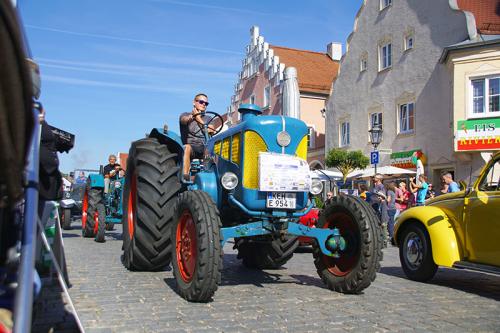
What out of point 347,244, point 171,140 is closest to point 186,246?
point 347,244

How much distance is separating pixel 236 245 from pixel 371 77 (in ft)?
67.9

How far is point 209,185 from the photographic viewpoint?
18.7 ft

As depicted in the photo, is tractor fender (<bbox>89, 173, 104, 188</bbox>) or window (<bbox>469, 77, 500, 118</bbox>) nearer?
tractor fender (<bbox>89, 173, 104, 188</bbox>)

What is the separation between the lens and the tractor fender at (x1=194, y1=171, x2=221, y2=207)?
18.6 feet

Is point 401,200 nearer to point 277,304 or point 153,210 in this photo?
point 153,210

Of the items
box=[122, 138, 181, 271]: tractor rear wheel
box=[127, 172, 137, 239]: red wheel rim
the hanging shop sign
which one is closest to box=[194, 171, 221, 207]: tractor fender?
box=[122, 138, 181, 271]: tractor rear wheel

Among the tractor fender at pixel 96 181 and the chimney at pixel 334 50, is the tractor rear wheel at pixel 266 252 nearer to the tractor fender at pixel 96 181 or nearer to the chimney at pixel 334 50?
the tractor fender at pixel 96 181

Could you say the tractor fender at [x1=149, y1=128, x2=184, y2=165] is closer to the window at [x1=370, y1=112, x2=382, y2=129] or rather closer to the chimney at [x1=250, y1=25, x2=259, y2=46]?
the window at [x1=370, y1=112, x2=382, y2=129]

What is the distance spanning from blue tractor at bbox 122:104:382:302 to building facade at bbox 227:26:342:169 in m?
24.9

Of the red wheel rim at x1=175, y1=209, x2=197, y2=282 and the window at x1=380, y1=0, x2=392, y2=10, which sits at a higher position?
the window at x1=380, y1=0, x2=392, y2=10

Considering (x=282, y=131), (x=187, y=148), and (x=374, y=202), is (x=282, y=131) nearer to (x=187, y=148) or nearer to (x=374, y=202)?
(x=187, y=148)

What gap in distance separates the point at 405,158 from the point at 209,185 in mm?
18303

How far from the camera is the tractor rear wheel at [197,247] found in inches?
174

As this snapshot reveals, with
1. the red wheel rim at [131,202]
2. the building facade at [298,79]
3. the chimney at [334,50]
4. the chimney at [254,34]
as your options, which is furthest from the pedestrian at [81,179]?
the chimney at [334,50]
